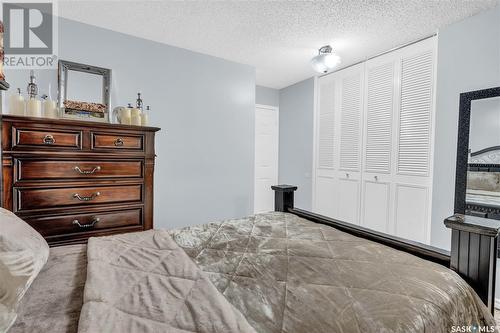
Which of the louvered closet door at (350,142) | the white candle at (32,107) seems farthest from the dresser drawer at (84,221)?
the louvered closet door at (350,142)

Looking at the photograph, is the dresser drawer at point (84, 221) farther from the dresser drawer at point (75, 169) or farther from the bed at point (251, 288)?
the bed at point (251, 288)

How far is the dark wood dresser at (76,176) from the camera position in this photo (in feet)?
5.68

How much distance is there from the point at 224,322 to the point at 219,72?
3.25m

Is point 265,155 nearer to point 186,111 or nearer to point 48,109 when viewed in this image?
point 186,111

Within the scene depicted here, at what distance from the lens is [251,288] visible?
89 centimetres

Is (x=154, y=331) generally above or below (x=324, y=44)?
below

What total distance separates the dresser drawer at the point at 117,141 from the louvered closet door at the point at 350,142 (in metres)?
2.84

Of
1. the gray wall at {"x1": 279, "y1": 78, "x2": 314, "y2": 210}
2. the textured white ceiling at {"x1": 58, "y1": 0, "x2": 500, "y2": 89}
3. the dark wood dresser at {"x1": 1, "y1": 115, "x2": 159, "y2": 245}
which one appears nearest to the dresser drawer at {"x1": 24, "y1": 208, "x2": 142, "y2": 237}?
the dark wood dresser at {"x1": 1, "y1": 115, "x2": 159, "y2": 245}

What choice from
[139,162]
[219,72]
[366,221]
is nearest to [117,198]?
[139,162]

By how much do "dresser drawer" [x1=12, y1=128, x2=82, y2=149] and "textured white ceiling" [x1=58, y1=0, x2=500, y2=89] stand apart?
127cm

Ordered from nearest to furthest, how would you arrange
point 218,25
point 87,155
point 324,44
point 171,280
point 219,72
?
point 171,280 < point 87,155 < point 218,25 < point 324,44 < point 219,72

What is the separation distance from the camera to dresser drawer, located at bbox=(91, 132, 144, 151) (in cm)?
199

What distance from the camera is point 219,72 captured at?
3.41 metres

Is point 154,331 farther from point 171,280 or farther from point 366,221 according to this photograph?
point 366,221
